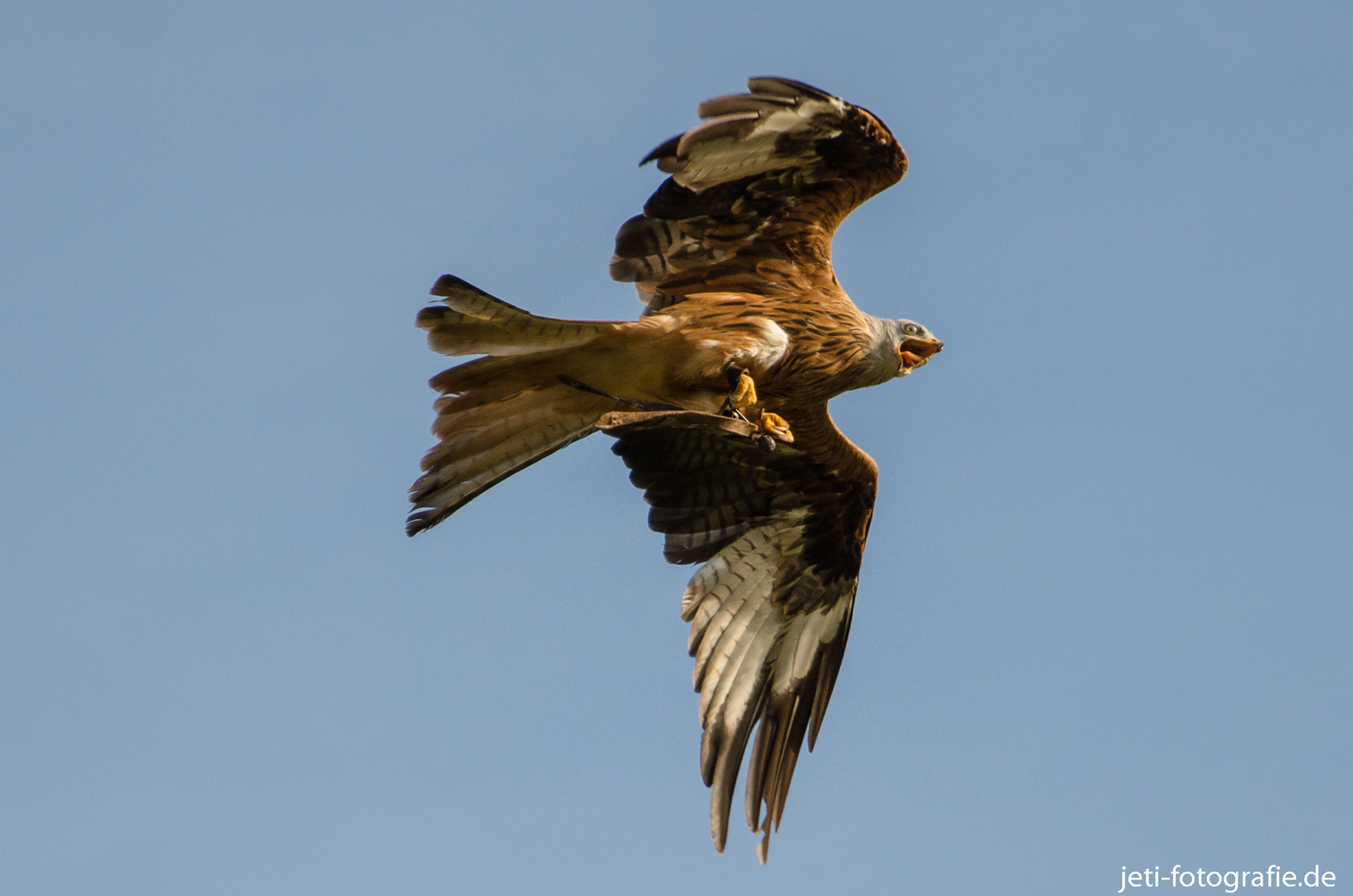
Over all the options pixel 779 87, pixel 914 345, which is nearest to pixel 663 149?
pixel 779 87

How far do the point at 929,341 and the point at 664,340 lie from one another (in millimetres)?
1664

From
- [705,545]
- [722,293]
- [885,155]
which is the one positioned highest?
[885,155]

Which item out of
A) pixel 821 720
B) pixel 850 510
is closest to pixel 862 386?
pixel 850 510

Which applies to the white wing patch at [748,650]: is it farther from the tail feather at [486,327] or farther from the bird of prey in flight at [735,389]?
the tail feather at [486,327]

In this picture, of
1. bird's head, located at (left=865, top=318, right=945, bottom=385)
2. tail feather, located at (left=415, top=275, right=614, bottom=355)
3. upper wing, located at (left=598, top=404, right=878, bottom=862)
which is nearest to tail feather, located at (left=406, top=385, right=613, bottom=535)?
tail feather, located at (left=415, top=275, right=614, bottom=355)

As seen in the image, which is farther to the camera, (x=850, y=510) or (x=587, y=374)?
(x=850, y=510)

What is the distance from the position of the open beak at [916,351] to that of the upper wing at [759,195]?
2.08 feet

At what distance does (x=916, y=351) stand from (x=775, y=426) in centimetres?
128

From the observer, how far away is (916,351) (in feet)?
28.9

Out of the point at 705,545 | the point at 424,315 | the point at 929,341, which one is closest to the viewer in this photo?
the point at 424,315

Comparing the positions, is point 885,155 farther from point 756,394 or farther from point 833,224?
point 756,394

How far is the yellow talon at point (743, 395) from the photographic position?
25.9 feet

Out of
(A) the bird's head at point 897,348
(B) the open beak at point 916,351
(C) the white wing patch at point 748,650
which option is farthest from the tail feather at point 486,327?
(C) the white wing patch at point 748,650

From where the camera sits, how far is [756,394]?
320 inches
